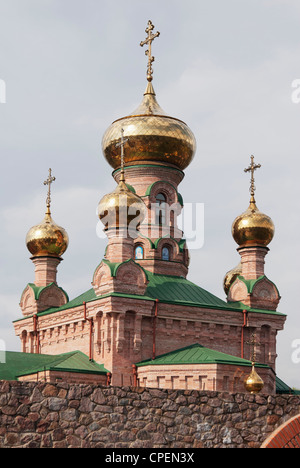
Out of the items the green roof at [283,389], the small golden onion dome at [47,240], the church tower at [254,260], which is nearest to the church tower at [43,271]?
the small golden onion dome at [47,240]

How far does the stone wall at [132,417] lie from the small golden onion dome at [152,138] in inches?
683

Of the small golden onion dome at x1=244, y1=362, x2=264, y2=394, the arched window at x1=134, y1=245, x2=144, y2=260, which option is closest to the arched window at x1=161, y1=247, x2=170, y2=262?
the arched window at x1=134, y1=245, x2=144, y2=260

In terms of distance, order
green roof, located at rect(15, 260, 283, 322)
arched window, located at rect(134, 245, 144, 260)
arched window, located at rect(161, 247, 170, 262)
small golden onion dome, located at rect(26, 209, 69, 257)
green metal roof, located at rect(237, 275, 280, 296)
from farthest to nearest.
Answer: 1. small golden onion dome, located at rect(26, 209, 69, 257)
2. arched window, located at rect(161, 247, 170, 262)
3. arched window, located at rect(134, 245, 144, 260)
4. green metal roof, located at rect(237, 275, 280, 296)
5. green roof, located at rect(15, 260, 283, 322)

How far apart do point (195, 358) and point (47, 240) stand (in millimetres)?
7116

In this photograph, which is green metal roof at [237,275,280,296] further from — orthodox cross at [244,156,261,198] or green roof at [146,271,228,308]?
orthodox cross at [244,156,261,198]

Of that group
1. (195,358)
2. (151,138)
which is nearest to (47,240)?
(151,138)

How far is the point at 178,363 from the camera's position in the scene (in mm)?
22062

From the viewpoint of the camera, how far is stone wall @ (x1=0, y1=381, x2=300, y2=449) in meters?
8.63

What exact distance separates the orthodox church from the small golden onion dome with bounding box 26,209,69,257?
0.03 meters

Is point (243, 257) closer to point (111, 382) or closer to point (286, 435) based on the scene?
point (111, 382)

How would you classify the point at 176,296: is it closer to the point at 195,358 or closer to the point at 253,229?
the point at 195,358

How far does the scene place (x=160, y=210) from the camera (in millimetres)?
26812

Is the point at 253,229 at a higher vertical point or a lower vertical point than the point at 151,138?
lower

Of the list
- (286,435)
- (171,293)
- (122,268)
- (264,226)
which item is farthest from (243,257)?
(286,435)
